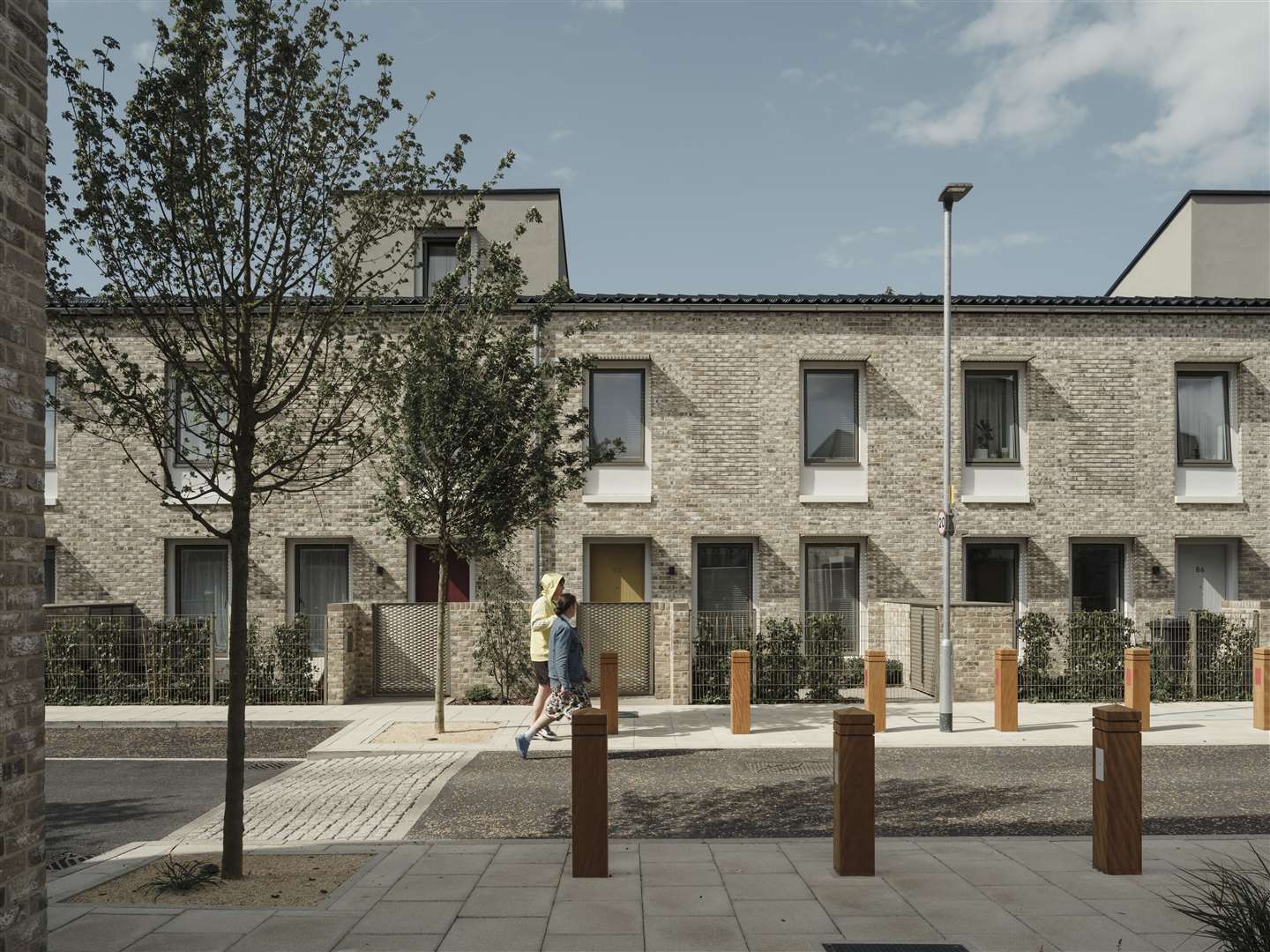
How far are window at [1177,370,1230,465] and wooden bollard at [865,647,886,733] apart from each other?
9.99m

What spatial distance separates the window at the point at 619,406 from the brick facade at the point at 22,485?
46.0 ft

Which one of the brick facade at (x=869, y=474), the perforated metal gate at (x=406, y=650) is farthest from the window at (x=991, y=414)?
the perforated metal gate at (x=406, y=650)

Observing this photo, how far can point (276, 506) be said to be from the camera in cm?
1791

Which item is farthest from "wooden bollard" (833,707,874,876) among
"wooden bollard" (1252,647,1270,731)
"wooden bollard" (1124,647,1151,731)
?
"wooden bollard" (1252,647,1270,731)

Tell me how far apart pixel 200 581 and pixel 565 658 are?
1053 centimetres

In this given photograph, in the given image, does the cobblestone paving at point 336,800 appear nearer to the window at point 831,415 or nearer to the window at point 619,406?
the window at point 619,406

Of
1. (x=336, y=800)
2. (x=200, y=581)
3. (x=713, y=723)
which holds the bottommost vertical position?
(x=713, y=723)

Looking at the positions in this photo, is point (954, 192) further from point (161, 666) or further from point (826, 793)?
point (161, 666)

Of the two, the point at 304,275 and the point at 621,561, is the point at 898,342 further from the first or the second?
the point at 304,275

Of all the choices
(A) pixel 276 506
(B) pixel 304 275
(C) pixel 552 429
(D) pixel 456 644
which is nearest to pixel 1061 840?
(B) pixel 304 275

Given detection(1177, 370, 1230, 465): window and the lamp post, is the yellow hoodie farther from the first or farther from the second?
detection(1177, 370, 1230, 465): window

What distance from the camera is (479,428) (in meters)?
12.7

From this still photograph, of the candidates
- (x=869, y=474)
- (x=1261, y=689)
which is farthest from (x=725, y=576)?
(x=1261, y=689)

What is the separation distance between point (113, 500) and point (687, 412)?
11.3 meters
